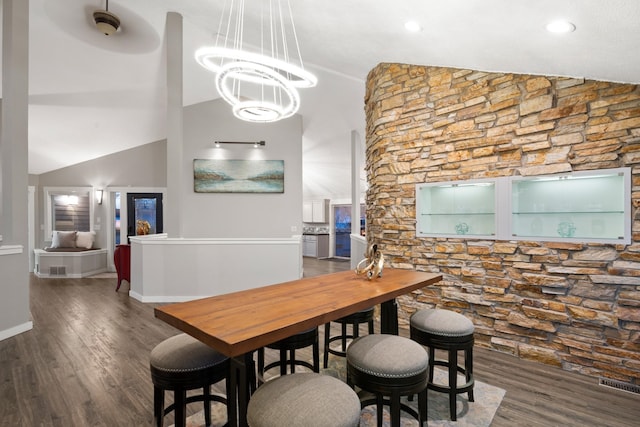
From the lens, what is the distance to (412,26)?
2691 mm

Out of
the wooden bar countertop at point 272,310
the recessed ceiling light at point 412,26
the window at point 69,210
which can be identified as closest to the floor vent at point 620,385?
the wooden bar countertop at point 272,310

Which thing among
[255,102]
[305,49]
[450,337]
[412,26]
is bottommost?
[450,337]

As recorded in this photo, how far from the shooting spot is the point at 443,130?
11.3 ft

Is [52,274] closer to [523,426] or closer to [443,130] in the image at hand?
[443,130]

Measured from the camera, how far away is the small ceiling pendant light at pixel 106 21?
401 cm

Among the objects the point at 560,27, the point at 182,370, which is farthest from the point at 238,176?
the point at 560,27

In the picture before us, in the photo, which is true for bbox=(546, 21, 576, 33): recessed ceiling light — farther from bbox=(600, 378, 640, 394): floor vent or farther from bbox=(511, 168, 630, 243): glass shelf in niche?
bbox=(600, 378, 640, 394): floor vent

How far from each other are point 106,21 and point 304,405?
15.8 feet

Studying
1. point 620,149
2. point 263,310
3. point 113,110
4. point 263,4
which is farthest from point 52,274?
point 620,149

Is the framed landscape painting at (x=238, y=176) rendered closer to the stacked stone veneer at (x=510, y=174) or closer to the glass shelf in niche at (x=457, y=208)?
the stacked stone veneer at (x=510, y=174)

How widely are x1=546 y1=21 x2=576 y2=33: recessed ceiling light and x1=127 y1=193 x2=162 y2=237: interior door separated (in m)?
7.91

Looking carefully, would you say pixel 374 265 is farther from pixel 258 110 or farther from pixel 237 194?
pixel 237 194

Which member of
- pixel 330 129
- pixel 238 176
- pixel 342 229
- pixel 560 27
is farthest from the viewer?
pixel 342 229

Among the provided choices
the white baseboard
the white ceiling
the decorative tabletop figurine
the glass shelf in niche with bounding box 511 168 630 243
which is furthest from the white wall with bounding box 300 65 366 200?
the white baseboard
